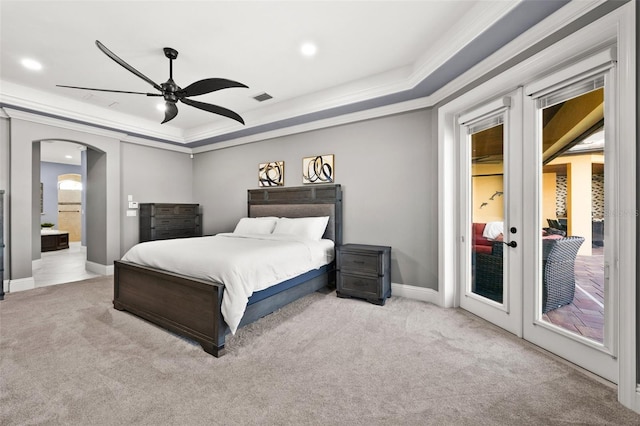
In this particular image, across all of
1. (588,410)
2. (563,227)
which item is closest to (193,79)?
(563,227)

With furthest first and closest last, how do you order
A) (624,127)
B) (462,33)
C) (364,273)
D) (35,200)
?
1. (35,200)
2. (364,273)
3. (462,33)
4. (624,127)

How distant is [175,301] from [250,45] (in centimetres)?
264

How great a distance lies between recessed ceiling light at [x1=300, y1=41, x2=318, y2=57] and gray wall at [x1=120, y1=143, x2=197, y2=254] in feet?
14.2

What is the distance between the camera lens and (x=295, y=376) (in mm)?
1995

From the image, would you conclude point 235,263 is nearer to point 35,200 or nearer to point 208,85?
point 208,85

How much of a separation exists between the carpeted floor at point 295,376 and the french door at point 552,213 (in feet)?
0.88

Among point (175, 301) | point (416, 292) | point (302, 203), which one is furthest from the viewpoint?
point (302, 203)

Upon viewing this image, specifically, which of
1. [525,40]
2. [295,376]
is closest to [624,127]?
[525,40]

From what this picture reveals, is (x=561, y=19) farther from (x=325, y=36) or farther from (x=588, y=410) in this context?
(x=588, y=410)

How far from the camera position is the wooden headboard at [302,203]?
4246 millimetres

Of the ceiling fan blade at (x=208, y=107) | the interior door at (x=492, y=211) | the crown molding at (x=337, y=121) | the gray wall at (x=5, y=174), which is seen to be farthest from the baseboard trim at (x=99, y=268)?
the interior door at (x=492, y=211)

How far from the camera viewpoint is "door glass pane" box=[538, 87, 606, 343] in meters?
2.00

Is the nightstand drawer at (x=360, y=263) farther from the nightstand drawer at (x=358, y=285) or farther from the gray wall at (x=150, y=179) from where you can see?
the gray wall at (x=150, y=179)

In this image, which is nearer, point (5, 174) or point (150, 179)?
point (5, 174)
